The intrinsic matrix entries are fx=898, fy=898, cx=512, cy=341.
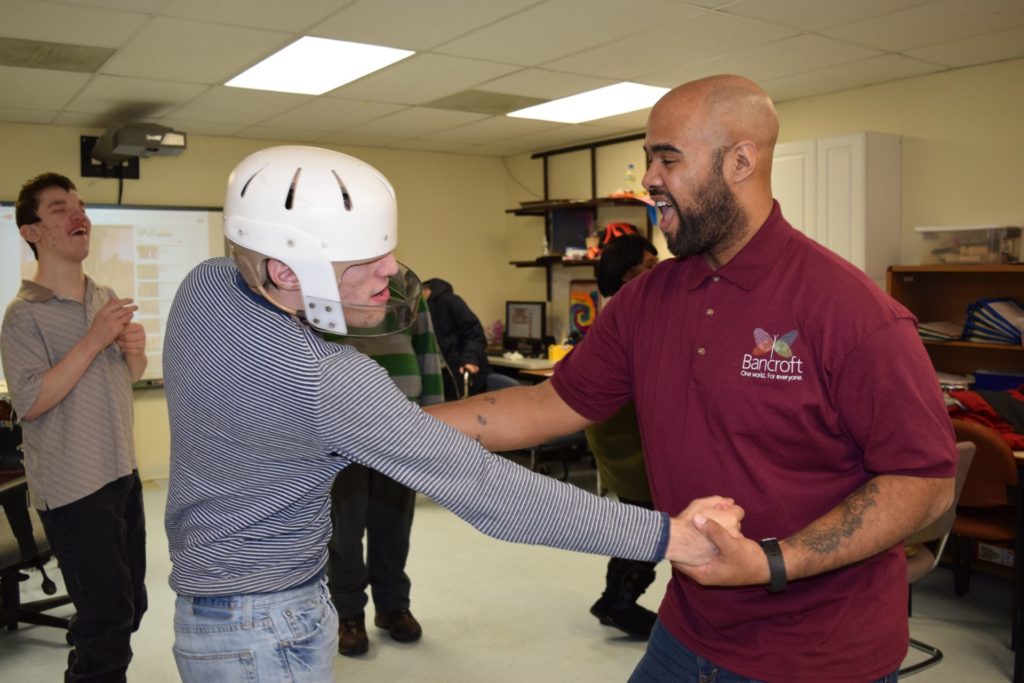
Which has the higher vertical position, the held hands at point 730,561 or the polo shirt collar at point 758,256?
the polo shirt collar at point 758,256

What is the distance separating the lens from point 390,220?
1362 mm

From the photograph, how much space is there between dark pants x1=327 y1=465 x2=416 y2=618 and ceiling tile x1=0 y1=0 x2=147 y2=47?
2070 millimetres

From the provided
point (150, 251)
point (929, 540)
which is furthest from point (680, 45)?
point (150, 251)

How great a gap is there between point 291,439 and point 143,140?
4983mm

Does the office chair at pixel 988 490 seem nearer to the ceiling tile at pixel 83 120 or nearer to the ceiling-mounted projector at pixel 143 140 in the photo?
the ceiling-mounted projector at pixel 143 140

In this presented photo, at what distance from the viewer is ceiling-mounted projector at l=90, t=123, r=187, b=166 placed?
557cm

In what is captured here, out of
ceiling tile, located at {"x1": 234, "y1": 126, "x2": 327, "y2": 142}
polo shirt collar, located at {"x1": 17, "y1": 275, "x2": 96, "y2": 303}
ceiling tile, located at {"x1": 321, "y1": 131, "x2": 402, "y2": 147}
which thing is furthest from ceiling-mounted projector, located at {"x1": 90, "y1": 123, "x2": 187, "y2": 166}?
polo shirt collar, located at {"x1": 17, "y1": 275, "x2": 96, "y2": 303}

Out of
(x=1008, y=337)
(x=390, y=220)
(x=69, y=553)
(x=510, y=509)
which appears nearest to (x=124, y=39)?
(x=69, y=553)

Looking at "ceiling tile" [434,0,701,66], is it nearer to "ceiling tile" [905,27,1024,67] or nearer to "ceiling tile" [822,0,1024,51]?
"ceiling tile" [822,0,1024,51]

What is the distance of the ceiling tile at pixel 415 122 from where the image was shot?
5.96 m

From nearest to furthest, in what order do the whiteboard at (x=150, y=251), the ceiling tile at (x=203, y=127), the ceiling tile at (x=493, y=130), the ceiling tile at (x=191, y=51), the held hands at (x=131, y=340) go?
the held hands at (x=131, y=340)
the ceiling tile at (x=191, y=51)
the ceiling tile at (x=203, y=127)
the ceiling tile at (x=493, y=130)
the whiteboard at (x=150, y=251)

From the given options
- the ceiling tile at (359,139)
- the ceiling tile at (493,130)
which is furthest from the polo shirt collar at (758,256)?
the ceiling tile at (359,139)

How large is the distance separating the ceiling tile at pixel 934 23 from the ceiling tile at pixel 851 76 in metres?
0.33

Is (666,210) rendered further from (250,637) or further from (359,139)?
(359,139)
